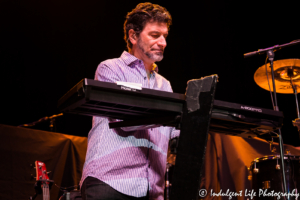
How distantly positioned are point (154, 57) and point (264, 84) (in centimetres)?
291

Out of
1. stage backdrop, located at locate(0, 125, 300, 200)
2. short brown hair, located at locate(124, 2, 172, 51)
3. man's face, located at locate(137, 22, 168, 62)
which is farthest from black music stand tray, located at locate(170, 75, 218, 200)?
stage backdrop, located at locate(0, 125, 300, 200)

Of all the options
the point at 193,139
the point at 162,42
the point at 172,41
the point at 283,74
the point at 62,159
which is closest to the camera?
the point at 193,139

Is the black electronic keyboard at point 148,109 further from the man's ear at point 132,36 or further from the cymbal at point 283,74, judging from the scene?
the cymbal at point 283,74

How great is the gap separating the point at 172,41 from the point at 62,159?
10.5 feet

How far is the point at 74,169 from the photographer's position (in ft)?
13.9

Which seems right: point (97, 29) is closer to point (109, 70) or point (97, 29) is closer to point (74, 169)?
point (74, 169)

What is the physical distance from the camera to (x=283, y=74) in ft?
14.4

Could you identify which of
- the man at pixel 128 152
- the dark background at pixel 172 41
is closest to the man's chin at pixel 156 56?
the man at pixel 128 152

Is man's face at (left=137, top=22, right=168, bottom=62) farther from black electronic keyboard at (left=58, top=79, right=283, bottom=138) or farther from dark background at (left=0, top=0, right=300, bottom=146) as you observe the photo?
dark background at (left=0, top=0, right=300, bottom=146)

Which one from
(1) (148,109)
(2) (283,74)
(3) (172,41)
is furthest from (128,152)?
(3) (172,41)

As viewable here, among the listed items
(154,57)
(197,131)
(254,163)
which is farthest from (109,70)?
(254,163)

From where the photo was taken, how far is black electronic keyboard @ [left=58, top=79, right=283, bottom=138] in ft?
3.87

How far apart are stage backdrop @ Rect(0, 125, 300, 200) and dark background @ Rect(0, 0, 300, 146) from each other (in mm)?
1773

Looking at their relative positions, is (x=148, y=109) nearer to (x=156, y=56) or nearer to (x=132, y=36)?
(x=156, y=56)
